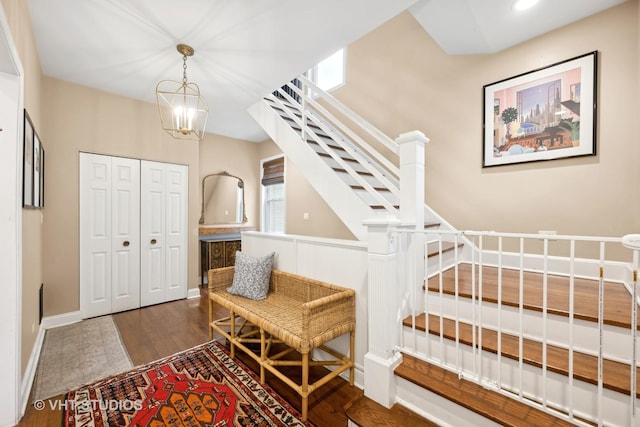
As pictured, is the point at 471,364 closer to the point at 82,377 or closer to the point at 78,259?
the point at 82,377

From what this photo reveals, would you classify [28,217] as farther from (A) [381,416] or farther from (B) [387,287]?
(A) [381,416]

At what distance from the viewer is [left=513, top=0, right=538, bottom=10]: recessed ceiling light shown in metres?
2.11

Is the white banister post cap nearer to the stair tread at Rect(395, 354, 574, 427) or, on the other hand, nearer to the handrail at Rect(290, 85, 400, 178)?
the handrail at Rect(290, 85, 400, 178)

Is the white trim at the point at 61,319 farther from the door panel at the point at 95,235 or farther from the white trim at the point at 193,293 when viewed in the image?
the white trim at the point at 193,293

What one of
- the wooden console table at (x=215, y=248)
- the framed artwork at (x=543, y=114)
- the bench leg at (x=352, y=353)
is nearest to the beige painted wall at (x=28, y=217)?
the wooden console table at (x=215, y=248)

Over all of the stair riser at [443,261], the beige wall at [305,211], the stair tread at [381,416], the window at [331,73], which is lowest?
the stair tread at [381,416]

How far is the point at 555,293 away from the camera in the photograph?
188 centimetres

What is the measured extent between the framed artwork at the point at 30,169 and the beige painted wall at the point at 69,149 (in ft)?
1.70

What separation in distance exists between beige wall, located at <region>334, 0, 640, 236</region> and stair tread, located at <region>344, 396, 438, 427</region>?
Result: 196cm

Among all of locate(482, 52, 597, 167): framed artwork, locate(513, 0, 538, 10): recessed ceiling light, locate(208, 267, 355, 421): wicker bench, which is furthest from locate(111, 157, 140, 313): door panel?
locate(513, 0, 538, 10): recessed ceiling light

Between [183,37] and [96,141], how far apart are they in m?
1.97

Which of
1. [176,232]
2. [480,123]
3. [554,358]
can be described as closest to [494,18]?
[480,123]

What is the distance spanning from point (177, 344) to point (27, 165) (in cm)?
194

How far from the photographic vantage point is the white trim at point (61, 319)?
120 inches
